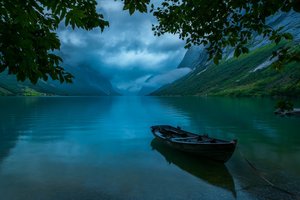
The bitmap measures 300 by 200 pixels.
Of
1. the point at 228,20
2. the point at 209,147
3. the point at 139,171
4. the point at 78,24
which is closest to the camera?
the point at 78,24

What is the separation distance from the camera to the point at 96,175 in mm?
21766

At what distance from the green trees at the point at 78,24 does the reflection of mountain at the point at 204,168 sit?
12278mm

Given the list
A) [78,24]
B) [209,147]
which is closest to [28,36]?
[78,24]

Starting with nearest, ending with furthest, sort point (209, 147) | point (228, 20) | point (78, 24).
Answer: point (78, 24) < point (228, 20) < point (209, 147)

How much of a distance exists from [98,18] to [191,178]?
16.2 m

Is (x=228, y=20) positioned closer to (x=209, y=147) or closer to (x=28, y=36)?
(x=28, y=36)

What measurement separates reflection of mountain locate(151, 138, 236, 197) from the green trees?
12.3 m

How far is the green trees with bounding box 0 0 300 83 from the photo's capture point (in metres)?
4.96

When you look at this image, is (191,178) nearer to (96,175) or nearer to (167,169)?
(167,169)

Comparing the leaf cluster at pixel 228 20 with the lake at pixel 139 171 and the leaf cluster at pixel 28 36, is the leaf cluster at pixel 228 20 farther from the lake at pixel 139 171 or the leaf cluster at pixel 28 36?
the lake at pixel 139 171

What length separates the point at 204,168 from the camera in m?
23.2

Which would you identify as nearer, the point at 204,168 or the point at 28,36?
the point at 28,36

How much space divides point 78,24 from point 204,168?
21.0 metres

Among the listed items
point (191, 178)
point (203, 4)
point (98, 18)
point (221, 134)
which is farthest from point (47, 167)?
point (221, 134)
